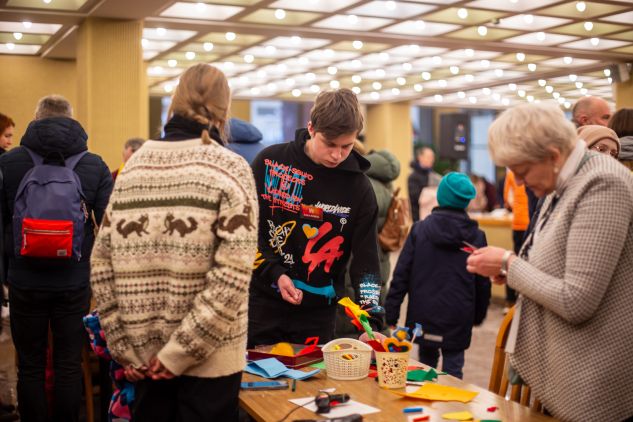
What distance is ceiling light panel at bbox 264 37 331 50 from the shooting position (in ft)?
40.5

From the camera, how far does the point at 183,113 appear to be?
2.20m

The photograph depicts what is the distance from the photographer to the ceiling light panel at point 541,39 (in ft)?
40.4

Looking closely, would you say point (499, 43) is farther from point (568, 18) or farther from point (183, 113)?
point (183, 113)

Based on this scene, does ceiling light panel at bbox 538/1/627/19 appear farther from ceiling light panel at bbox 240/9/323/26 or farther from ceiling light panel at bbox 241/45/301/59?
ceiling light panel at bbox 241/45/301/59

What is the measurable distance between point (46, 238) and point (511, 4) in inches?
324

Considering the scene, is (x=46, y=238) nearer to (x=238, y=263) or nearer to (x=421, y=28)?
(x=238, y=263)

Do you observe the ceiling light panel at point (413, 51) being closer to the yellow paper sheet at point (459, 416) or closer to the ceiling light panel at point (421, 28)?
the ceiling light panel at point (421, 28)

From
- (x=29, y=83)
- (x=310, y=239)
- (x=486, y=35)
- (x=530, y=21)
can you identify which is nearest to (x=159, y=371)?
(x=310, y=239)

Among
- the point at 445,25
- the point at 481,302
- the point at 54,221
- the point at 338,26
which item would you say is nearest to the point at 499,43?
the point at 445,25

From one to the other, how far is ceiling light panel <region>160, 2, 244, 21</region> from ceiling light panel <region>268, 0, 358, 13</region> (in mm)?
557

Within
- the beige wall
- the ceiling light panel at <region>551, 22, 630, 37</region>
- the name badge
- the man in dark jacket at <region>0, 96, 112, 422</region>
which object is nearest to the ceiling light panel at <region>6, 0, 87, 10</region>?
the beige wall

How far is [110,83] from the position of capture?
1016cm

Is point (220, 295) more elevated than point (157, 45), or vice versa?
point (157, 45)

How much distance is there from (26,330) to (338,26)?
8311 millimetres
